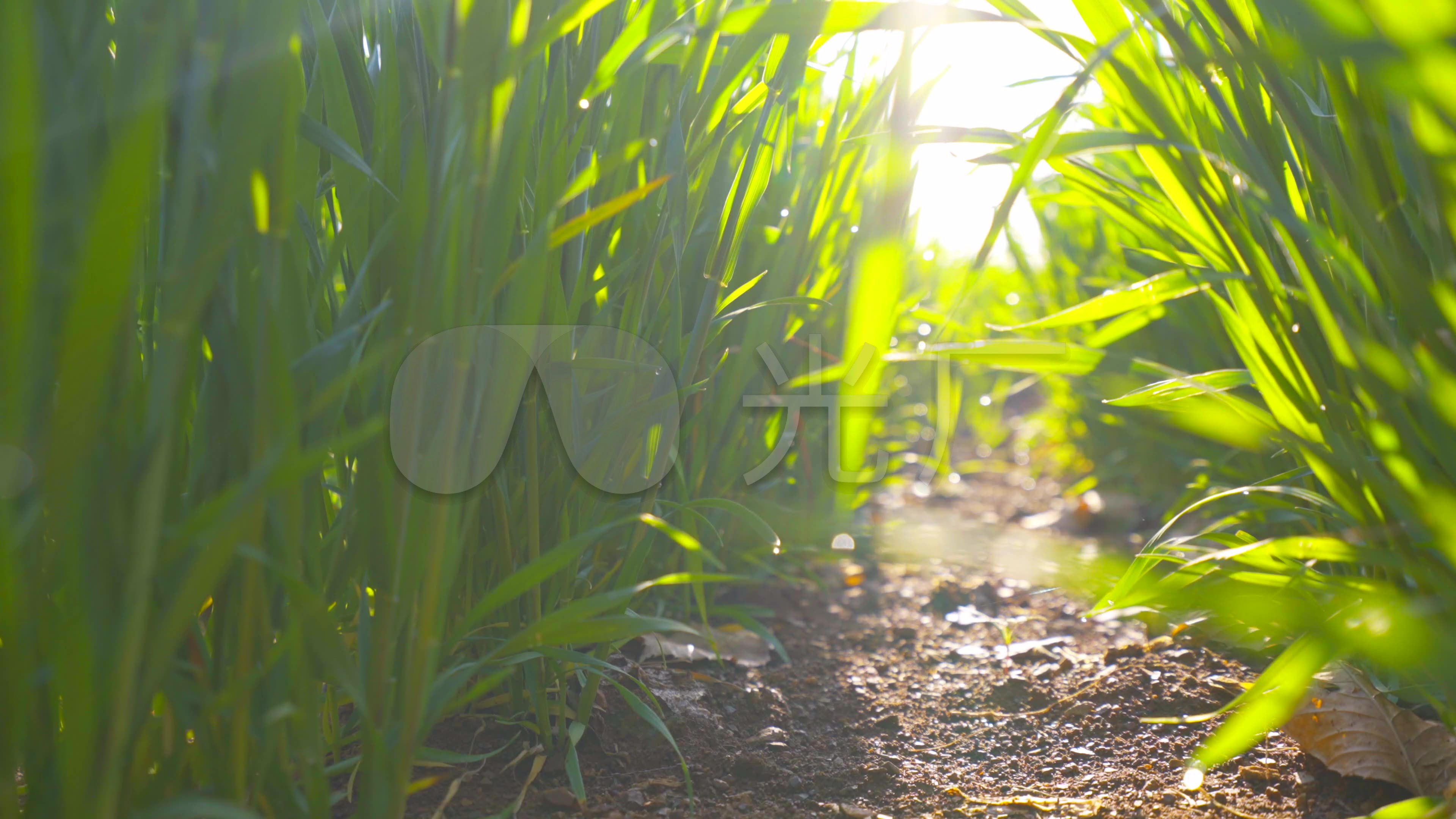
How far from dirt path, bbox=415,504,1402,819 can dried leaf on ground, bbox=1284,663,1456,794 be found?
2cm

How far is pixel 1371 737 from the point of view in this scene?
0.77m

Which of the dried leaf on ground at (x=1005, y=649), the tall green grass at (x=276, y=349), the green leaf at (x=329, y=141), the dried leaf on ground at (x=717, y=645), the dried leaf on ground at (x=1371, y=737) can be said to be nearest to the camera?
the tall green grass at (x=276, y=349)

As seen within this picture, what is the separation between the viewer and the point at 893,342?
5.20ft

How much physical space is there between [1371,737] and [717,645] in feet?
2.13

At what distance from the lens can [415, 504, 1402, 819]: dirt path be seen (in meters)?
0.78

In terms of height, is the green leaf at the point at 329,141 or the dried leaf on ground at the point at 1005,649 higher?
the green leaf at the point at 329,141

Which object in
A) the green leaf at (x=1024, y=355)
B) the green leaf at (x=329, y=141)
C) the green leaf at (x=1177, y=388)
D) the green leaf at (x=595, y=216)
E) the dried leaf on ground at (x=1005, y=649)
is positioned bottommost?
the dried leaf on ground at (x=1005, y=649)

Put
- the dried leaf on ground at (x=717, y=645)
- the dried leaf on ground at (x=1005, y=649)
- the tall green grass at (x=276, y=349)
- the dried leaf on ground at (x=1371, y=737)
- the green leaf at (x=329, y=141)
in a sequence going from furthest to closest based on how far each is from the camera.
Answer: the dried leaf on ground at (x=1005, y=649), the dried leaf on ground at (x=717, y=645), the dried leaf on ground at (x=1371, y=737), the green leaf at (x=329, y=141), the tall green grass at (x=276, y=349)

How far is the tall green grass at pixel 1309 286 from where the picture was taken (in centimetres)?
50

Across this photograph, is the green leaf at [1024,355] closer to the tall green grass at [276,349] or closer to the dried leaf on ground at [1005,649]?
the tall green grass at [276,349]

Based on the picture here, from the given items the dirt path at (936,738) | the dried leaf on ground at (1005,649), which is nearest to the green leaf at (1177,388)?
the dirt path at (936,738)

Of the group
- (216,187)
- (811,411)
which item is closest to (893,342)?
(811,411)

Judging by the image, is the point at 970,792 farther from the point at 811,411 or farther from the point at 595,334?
the point at 811,411

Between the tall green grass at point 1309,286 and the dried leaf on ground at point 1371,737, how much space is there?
0.14 ft
